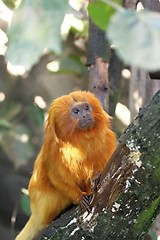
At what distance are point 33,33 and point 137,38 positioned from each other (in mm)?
98

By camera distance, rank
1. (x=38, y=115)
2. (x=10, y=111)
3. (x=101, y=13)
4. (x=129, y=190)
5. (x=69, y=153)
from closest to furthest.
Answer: (x=101, y=13)
(x=129, y=190)
(x=69, y=153)
(x=38, y=115)
(x=10, y=111)

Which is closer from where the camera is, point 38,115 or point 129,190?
point 129,190

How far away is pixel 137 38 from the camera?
19.3 inches

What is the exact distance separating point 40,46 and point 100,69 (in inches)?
83.8

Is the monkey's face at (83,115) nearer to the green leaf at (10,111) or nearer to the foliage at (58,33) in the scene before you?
the green leaf at (10,111)

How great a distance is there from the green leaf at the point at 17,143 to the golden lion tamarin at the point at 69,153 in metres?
1.39

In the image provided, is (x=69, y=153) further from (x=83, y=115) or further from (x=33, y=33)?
(x=33, y=33)

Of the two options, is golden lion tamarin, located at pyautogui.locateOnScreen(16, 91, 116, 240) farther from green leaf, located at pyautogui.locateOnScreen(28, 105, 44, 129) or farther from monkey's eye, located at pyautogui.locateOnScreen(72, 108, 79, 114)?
green leaf, located at pyautogui.locateOnScreen(28, 105, 44, 129)

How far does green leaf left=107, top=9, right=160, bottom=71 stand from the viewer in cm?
48

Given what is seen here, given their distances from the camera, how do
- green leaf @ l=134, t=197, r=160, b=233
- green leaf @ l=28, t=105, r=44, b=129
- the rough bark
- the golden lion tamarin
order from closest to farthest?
the rough bark < green leaf @ l=134, t=197, r=160, b=233 < the golden lion tamarin < green leaf @ l=28, t=105, r=44, b=129

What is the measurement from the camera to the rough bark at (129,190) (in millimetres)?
1541

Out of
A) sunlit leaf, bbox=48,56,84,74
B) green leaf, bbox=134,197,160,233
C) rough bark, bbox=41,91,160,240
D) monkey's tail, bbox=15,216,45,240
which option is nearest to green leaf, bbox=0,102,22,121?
sunlit leaf, bbox=48,56,84,74

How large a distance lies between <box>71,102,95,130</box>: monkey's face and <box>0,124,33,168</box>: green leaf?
1563 mm

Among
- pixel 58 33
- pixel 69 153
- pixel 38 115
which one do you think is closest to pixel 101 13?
pixel 58 33
